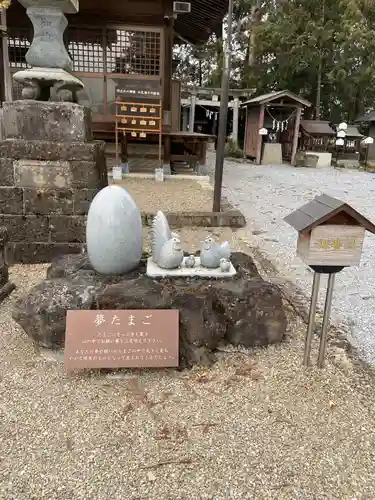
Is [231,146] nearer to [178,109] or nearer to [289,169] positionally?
[289,169]

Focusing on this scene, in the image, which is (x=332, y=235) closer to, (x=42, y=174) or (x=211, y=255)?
(x=211, y=255)

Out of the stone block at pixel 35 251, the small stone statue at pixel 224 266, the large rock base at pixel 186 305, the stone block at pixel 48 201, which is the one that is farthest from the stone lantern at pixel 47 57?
the small stone statue at pixel 224 266

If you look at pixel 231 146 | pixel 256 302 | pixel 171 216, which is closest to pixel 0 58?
pixel 171 216

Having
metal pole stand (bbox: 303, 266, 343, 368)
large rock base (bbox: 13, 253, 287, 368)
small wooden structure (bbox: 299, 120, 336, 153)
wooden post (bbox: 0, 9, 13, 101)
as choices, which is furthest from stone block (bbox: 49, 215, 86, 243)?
small wooden structure (bbox: 299, 120, 336, 153)

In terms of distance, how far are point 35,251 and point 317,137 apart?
15187 millimetres

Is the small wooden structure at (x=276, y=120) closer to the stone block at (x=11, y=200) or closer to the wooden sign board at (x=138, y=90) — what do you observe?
the wooden sign board at (x=138, y=90)

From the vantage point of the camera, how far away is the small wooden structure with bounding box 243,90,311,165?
16.0m

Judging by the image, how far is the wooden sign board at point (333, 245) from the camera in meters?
2.39

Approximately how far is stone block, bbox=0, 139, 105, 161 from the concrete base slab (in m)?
1.96

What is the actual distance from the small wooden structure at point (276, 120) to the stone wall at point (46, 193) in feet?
41.9

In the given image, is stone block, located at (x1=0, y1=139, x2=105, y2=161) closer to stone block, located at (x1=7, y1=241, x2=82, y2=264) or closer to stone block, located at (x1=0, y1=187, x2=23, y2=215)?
stone block, located at (x1=0, y1=187, x2=23, y2=215)

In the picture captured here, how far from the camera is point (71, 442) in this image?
82.7 inches

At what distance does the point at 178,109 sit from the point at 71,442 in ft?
33.0

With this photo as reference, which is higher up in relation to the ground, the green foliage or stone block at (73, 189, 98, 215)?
the green foliage
